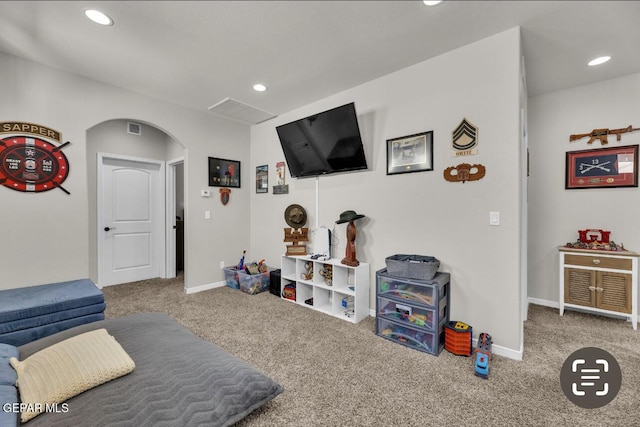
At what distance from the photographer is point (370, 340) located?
240 centimetres

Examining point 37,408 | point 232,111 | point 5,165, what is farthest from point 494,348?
point 5,165

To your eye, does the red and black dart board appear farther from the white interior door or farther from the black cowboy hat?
the black cowboy hat

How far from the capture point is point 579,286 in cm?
285

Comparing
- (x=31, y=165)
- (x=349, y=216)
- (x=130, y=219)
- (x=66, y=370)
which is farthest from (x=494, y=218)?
(x=130, y=219)

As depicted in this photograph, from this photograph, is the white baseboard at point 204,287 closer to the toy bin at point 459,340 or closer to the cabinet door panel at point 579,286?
the toy bin at point 459,340

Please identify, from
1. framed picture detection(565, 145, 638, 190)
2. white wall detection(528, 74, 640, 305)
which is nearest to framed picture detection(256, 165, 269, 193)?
white wall detection(528, 74, 640, 305)

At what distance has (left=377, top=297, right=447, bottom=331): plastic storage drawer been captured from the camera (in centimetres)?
220

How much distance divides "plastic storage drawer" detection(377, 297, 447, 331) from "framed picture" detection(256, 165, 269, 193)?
2546 millimetres

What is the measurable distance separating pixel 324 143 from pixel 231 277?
240 centimetres

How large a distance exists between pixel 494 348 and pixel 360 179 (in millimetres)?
1977

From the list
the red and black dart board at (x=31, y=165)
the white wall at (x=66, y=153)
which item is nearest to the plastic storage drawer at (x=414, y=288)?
the white wall at (x=66, y=153)

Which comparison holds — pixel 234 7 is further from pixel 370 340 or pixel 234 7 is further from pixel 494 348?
pixel 494 348

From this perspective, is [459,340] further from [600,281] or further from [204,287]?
[204,287]
